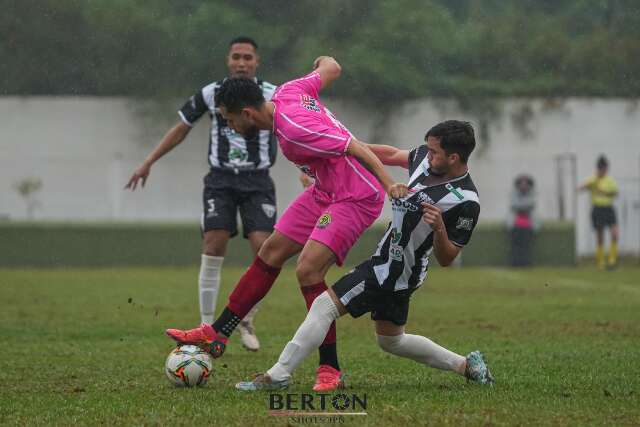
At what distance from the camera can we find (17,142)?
32344 mm

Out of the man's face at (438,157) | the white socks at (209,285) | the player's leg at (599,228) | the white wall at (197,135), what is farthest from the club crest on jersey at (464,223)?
the white wall at (197,135)

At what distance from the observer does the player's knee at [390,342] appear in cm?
599

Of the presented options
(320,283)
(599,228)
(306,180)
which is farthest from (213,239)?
(599,228)

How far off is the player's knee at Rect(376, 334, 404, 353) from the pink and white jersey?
735mm

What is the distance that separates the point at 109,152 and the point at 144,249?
10513 mm

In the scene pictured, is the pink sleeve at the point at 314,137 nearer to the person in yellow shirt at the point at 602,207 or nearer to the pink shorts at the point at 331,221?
the pink shorts at the point at 331,221

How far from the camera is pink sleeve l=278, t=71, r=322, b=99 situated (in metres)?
6.22

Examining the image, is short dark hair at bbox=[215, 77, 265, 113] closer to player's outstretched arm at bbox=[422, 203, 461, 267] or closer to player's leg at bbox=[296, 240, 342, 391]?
player's leg at bbox=[296, 240, 342, 391]

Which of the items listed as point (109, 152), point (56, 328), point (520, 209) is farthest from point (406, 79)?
point (56, 328)

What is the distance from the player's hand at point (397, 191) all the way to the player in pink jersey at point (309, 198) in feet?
1.00

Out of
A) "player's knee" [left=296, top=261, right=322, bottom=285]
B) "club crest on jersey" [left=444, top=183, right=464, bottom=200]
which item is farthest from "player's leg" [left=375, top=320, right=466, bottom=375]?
"club crest on jersey" [left=444, top=183, right=464, bottom=200]

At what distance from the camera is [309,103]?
6.14 metres

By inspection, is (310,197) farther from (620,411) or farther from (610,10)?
(610,10)

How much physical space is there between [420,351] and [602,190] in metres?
16.8
